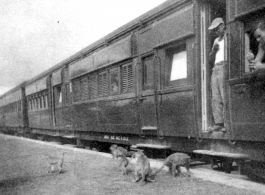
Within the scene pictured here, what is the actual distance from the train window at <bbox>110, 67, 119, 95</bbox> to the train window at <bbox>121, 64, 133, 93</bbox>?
11.4 inches

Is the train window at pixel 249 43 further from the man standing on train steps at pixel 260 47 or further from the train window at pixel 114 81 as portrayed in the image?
the train window at pixel 114 81

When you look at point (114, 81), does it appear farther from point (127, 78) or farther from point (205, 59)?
point (205, 59)

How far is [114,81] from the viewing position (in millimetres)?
8242

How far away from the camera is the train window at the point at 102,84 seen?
28.6 feet

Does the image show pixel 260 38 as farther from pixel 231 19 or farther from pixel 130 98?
pixel 130 98

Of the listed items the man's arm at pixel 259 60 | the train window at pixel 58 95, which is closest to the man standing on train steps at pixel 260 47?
the man's arm at pixel 259 60

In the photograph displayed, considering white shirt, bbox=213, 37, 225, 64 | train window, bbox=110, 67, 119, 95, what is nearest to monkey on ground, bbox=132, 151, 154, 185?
white shirt, bbox=213, 37, 225, 64

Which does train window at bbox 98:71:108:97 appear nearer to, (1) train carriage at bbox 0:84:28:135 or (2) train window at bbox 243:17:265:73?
(2) train window at bbox 243:17:265:73

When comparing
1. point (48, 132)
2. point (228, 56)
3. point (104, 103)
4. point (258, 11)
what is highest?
point (258, 11)

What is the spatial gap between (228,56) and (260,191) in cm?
195

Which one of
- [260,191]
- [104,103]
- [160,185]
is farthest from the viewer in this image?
[104,103]

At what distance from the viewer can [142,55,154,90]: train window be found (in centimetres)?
660

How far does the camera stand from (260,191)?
12.3 ft

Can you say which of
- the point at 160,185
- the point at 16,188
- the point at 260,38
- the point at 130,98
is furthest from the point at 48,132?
the point at 260,38
